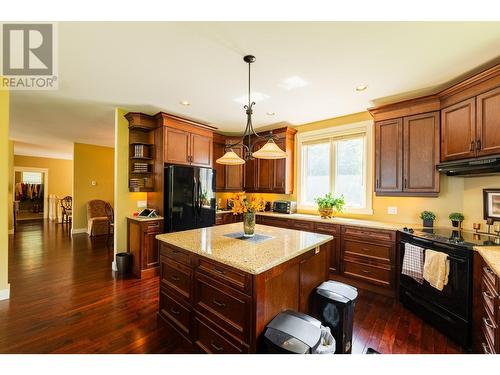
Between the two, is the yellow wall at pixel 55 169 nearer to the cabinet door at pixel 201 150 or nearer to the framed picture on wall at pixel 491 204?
the cabinet door at pixel 201 150

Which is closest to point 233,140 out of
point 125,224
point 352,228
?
point 125,224

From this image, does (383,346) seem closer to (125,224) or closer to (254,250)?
(254,250)

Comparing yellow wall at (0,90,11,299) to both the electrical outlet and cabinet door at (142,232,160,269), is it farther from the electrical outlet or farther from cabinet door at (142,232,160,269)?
the electrical outlet

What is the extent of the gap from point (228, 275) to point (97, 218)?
6.36 metres

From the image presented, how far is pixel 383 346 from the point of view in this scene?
75.0 inches

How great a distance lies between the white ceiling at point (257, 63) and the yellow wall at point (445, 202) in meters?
1.22

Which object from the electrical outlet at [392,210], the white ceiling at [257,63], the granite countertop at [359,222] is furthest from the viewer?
the electrical outlet at [392,210]

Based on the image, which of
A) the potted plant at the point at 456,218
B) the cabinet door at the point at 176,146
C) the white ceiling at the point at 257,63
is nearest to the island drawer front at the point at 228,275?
the white ceiling at the point at 257,63

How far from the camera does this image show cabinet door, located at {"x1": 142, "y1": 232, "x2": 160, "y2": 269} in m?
3.35

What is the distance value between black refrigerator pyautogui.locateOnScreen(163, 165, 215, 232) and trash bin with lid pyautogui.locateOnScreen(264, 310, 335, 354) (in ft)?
8.13

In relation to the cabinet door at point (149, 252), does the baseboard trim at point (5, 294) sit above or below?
below

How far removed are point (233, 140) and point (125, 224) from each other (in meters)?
2.81

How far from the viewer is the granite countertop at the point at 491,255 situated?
147 centimetres
